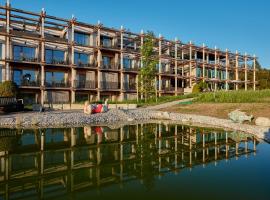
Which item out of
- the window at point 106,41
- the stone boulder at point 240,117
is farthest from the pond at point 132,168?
the window at point 106,41

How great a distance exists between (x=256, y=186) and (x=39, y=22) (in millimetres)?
33109

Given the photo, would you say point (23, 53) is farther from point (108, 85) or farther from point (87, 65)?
point (108, 85)

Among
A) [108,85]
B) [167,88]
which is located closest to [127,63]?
[108,85]

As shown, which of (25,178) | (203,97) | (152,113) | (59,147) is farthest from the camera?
(203,97)

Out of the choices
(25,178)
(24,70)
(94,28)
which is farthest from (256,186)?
(94,28)

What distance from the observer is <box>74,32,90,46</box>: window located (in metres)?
36.4

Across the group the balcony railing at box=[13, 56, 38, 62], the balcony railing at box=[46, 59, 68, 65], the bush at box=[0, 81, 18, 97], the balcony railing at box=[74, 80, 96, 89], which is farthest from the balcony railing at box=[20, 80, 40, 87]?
the balcony railing at box=[74, 80, 96, 89]

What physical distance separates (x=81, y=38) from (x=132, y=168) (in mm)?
32125

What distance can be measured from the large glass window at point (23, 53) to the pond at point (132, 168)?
21.4 m

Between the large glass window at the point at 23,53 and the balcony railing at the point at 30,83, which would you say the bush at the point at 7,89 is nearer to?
the balcony railing at the point at 30,83

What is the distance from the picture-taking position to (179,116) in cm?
2234

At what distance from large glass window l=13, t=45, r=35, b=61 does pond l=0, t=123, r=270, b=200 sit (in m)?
21.4

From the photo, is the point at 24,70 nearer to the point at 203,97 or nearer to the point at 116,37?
the point at 116,37

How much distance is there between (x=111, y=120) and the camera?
20859 mm
